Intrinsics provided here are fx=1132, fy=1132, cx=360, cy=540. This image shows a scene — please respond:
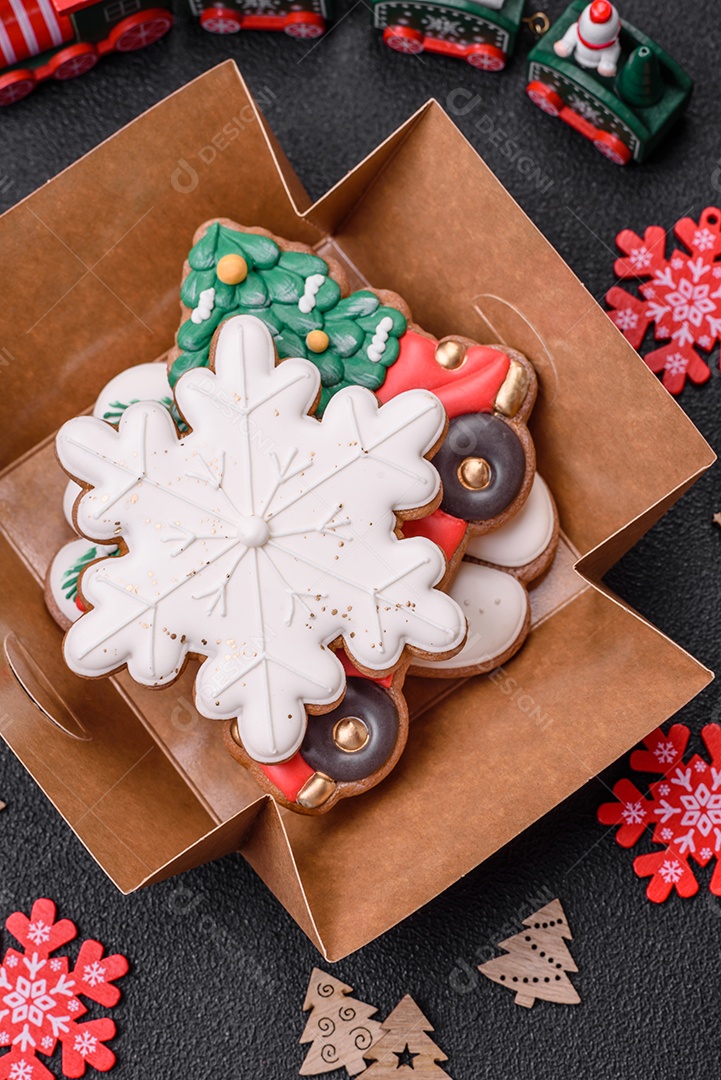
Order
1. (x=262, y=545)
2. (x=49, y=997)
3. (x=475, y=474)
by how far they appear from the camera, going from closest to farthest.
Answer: (x=262, y=545) < (x=475, y=474) < (x=49, y=997)

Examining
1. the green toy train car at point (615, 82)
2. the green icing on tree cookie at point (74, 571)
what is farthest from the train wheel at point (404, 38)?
the green icing on tree cookie at point (74, 571)

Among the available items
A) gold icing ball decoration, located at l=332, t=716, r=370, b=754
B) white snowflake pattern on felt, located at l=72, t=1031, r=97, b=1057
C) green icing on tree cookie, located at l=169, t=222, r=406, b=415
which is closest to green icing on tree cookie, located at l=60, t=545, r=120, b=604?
green icing on tree cookie, located at l=169, t=222, r=406, b=415

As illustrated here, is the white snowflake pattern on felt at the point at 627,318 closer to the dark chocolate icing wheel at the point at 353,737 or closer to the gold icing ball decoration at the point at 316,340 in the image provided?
the gold icing ball decoration at the point at 316,340

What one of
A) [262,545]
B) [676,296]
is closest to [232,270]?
[262,545]

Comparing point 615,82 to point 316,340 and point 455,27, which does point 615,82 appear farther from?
point 316,340

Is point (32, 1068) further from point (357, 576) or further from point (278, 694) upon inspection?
point (357, 576)

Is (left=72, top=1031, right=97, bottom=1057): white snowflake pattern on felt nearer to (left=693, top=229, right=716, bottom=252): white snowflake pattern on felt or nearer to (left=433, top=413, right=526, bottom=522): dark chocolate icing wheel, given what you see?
(left=433, top=413, right=526, bottom=522): dark chocolate icing wheel

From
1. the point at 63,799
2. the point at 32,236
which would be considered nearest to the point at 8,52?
the point at 32,236
